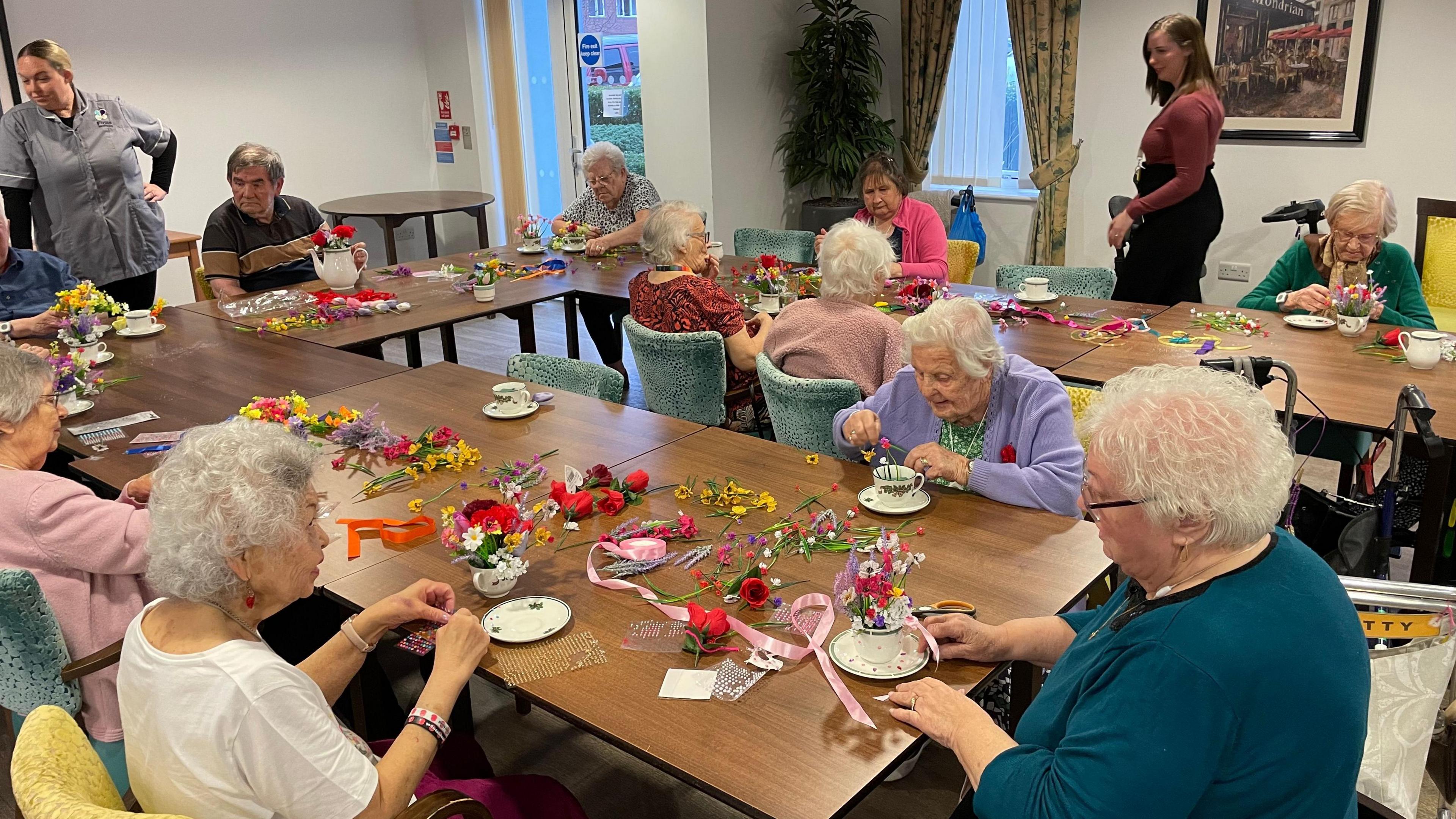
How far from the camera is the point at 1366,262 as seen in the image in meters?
3.81

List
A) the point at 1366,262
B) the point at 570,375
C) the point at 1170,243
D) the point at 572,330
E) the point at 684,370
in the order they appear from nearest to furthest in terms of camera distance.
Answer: the point at 570,375 < the point at 684,370 < the point at 1366,262 < the point at 1170,243 < the point at 572,330

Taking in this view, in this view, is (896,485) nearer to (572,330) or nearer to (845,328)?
(845,328)

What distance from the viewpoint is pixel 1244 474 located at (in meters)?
1.34

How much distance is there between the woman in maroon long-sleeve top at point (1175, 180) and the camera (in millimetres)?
4465

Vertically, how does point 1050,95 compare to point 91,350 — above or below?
above

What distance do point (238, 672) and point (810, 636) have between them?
0.93m

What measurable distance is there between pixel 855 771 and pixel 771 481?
1.07 meters

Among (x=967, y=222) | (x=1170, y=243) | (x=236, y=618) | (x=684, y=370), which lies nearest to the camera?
(x=236, y=618)

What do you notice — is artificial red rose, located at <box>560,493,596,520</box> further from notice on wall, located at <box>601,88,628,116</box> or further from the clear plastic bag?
notice on wall, located at <box>601,88,628,116</box>

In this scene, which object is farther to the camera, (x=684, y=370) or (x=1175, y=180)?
(x=1175, y=180)

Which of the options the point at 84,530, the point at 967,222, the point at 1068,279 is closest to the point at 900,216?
the point at 1068,279

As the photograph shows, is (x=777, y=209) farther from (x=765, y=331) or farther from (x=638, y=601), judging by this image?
(x=638, y=601)

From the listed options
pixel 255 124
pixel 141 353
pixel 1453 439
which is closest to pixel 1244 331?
pixel 1453 439

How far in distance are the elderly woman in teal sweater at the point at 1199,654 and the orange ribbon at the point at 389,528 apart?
1.35 metres
